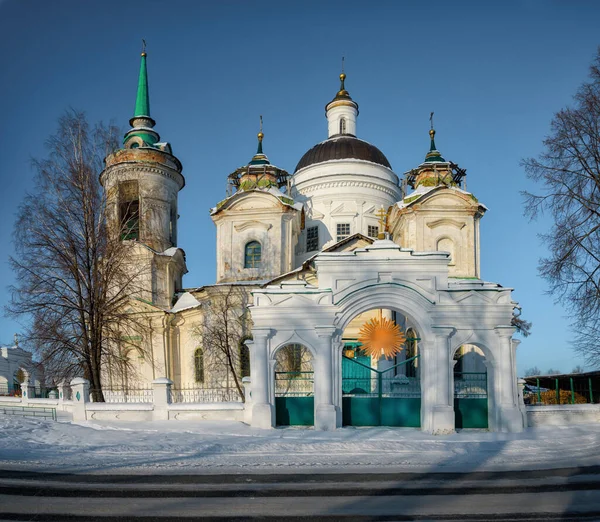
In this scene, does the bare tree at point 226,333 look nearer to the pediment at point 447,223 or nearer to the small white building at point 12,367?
the pediment at point 447,223

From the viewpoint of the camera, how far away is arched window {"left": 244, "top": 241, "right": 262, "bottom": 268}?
2769 centimetres

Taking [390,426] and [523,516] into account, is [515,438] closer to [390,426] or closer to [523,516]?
[390,426]

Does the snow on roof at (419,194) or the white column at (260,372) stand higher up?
the snow on roof at (419,194)

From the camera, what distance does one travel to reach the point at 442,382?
14602 millimetres

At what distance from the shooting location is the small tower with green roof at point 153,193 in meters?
28.6

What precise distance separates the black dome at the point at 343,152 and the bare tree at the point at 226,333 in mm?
9027

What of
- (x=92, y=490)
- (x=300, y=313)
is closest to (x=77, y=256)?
(x=300, y=313)

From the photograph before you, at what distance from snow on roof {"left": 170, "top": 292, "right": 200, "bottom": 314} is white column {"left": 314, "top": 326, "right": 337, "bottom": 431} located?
43.9ft

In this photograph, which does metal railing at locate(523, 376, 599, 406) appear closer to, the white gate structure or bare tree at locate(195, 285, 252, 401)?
the white gate structure

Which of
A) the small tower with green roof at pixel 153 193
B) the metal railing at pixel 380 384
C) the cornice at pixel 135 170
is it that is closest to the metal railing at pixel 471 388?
the metal railing at pixel 380 384

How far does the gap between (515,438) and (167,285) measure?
19282 mm

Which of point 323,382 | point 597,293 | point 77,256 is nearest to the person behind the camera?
point 323,382

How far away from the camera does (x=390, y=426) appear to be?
595 inches

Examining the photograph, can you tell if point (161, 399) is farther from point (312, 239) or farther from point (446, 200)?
point (446, 200)
